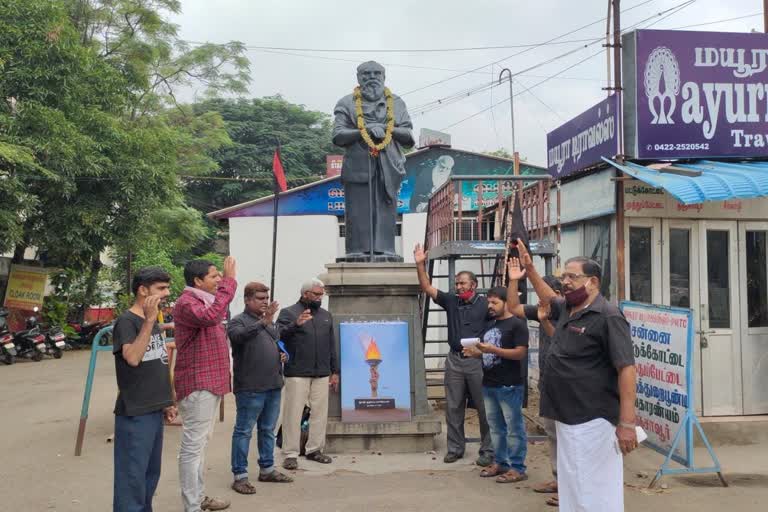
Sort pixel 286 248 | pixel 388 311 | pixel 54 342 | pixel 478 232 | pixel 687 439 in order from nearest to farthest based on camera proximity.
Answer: pixel 687 439
pixel 388 311
pixel 478 232
pixel 54 342
pixel 286 248

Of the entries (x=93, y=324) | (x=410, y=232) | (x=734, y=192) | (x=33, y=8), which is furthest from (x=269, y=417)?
(x=93, y=324)

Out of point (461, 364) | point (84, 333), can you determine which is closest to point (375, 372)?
point (461, 364)

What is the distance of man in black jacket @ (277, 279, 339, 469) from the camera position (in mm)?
6641

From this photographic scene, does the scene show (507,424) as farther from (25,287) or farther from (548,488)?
(25,287)

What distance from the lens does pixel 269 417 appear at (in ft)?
19.8

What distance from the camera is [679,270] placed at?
7973 mm

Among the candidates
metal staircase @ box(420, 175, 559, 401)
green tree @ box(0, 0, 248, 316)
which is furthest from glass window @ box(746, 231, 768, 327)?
green tree @ box(0, 0, 248, 316)

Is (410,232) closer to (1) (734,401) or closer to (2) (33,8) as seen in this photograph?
(2) (33,8)

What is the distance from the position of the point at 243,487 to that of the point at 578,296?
10.5ft

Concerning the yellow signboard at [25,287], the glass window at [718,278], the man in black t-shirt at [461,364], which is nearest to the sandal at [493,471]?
the man in black t-shirt at [461,364]

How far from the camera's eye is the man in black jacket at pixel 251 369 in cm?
579

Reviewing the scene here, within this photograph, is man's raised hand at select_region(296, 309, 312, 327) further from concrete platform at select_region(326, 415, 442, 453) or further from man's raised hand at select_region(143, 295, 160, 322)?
man's raised hand at select_region(143, 295, 160, 322)

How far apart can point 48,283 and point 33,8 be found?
27.7 feet

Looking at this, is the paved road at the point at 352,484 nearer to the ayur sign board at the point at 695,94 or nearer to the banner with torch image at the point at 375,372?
the banner with torch image at the point at 375,372
